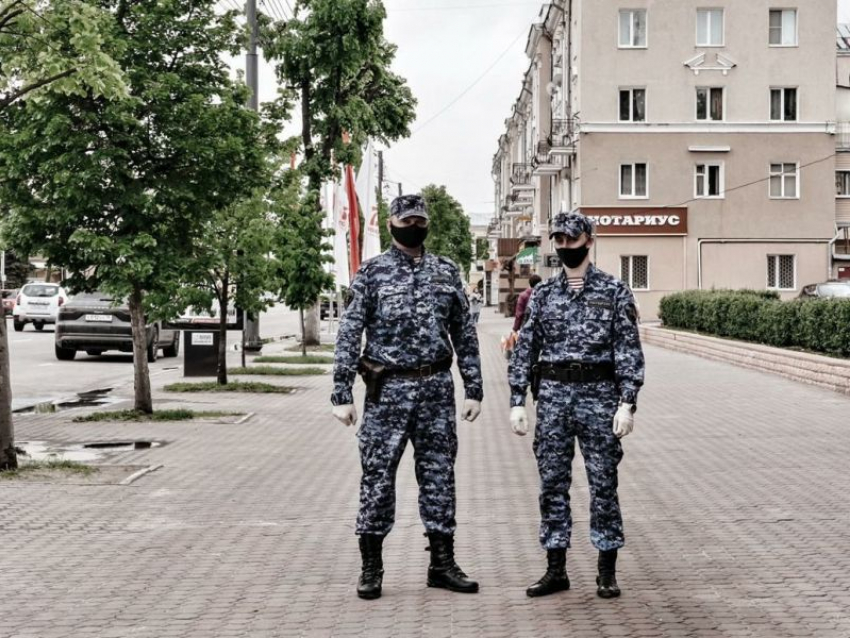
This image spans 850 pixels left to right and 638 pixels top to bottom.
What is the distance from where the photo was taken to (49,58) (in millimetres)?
9859

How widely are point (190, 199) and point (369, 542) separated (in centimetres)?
858

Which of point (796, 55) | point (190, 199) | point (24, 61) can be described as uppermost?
point (796, 55)

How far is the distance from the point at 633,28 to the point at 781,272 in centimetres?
1087

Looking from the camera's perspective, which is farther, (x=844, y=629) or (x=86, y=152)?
(x=86, y=152)

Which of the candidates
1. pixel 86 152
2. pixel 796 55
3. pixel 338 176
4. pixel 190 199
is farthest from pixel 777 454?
pixel 796 55

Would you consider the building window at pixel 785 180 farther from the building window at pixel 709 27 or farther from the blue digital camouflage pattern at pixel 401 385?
the blue digital camouflage pattern at pixel 401 385

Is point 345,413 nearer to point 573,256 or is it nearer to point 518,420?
A: point 518,420

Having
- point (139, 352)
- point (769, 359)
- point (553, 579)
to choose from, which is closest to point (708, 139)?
point (769, 359)

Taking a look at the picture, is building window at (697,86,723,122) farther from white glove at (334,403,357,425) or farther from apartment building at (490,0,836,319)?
white glove at (334,403,357,425)

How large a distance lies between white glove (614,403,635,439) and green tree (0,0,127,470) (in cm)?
584

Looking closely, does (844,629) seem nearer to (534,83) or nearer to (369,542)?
(369,542)

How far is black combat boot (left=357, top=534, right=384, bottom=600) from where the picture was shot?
589 cm

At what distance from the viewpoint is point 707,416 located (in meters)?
15.0

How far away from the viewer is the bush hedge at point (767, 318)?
66.2 ft
